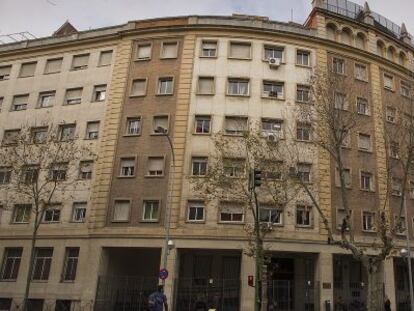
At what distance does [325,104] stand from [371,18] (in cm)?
1884

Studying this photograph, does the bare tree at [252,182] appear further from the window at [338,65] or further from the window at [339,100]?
the window at [338,65]

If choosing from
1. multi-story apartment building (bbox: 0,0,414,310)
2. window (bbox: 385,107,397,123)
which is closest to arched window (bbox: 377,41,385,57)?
multi-story apartment building (bbox: 0,0,414,310)

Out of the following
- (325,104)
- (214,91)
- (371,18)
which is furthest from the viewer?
(371,18)

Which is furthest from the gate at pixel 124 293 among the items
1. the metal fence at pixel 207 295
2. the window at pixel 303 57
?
the window at pixel 303 57

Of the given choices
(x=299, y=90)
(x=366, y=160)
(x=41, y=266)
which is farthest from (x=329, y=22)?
(x=41, y=266)

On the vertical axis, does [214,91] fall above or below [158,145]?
above

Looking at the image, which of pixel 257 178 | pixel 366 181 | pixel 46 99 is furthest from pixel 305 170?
pixel 46 99

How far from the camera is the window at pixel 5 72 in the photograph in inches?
1474

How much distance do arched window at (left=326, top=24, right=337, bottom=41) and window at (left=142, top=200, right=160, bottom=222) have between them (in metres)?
18.1

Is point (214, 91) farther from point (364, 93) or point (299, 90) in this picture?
point (364, 93)

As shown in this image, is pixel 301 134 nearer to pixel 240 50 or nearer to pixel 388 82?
pixel 240 50

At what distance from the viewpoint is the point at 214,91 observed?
104 ft

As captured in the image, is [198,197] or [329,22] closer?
[198,197]

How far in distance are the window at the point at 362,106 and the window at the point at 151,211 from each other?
15978 millimetres
